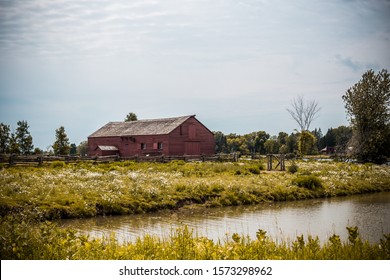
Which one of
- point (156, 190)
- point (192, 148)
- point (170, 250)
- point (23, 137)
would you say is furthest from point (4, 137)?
point (192, 148)

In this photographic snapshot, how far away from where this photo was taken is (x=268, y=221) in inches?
557

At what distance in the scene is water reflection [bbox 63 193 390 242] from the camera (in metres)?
11.5

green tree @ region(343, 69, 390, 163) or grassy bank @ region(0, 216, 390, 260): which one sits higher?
green tree @ region(343, 69, 390, 163)

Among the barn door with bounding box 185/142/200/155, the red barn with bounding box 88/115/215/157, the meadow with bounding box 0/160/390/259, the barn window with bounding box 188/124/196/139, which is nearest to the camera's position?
the meadow with bounding box 0/160/390/259

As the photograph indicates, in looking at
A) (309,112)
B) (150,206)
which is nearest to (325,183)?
(150,206)

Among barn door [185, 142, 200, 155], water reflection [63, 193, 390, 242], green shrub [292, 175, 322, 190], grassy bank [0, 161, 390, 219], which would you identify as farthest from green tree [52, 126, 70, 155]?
barn door [185, 142, 200, 155]

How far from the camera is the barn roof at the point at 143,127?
48906 mm

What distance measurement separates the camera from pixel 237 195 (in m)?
20.0

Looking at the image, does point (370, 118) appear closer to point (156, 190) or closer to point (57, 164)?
point (156, 190)

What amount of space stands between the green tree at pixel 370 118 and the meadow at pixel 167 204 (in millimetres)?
918

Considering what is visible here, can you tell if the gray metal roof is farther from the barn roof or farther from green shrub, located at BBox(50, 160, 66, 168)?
green shrub, located at BBox(50, 160, 66, 168)

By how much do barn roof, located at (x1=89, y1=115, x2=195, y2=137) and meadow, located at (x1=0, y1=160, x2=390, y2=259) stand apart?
19.1 metres

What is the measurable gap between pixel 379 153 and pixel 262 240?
525cm
